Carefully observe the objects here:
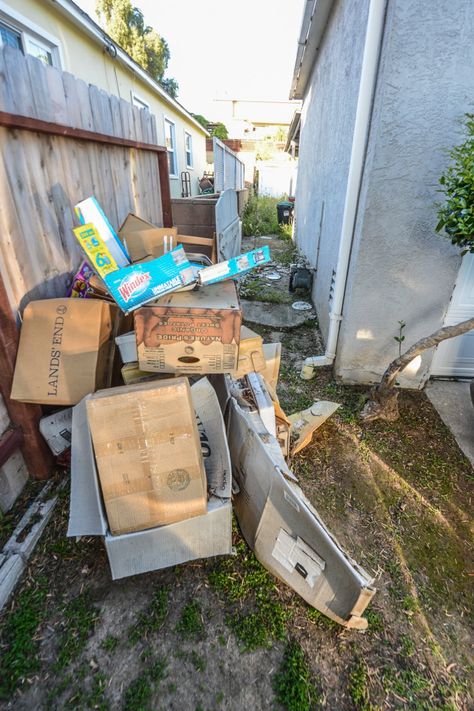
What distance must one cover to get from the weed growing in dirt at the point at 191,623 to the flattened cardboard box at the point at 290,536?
1.30 feet

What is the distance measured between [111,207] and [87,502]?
236 centimetres

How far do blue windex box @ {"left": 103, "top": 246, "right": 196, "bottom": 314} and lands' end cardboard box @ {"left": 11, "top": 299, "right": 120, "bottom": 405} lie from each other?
7.3 inches

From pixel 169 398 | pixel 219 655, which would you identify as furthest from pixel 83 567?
pixel 169 398

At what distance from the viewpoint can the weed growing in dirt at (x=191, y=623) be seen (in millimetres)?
1630

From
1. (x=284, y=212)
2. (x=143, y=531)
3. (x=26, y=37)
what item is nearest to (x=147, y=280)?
(x=143, y=531)

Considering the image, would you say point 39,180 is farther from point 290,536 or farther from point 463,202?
point 463,202

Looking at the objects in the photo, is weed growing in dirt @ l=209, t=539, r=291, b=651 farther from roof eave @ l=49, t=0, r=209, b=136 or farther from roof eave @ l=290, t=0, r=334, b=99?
roof eave @ l=49, t=0, r=209, b=136

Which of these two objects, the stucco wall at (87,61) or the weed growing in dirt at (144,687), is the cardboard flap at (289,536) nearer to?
the weed growing in dirt at (144,687)

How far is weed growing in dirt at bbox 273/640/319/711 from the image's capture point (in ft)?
4.66

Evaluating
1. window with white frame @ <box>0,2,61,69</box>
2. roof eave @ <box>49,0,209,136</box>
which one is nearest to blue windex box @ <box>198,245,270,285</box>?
window with white frame @ <box>0,2,61,69</box>

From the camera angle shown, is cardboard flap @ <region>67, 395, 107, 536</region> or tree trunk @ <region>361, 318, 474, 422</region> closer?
cardboard flap @ <region>67, 395, 107, 536</region>

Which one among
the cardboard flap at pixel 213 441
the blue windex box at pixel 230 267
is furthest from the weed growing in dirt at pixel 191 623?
the blue windex box at pixel 230 267

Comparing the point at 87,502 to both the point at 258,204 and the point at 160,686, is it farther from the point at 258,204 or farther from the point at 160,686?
the point at 258,204

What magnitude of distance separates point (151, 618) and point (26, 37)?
6.50 m
